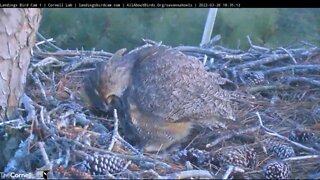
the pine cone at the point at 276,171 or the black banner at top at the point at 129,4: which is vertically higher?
the black banner at top at the point at 129,4

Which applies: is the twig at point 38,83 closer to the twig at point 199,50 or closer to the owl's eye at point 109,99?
the owl's eye at point 109,99

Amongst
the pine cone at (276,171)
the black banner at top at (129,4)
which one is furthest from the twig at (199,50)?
the pine cone at (276,171)

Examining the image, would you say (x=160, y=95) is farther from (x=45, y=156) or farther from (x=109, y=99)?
(x=45, y=156)

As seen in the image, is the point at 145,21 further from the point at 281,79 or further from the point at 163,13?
the point at 281,79

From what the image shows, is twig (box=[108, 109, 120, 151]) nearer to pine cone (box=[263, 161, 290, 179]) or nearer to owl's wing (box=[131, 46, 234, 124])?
owl's wing (box=[131, 46, 234, 124])

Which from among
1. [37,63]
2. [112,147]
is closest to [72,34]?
[37,63]

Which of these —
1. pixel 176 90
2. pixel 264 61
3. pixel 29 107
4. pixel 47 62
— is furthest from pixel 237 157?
pixel 47 62
